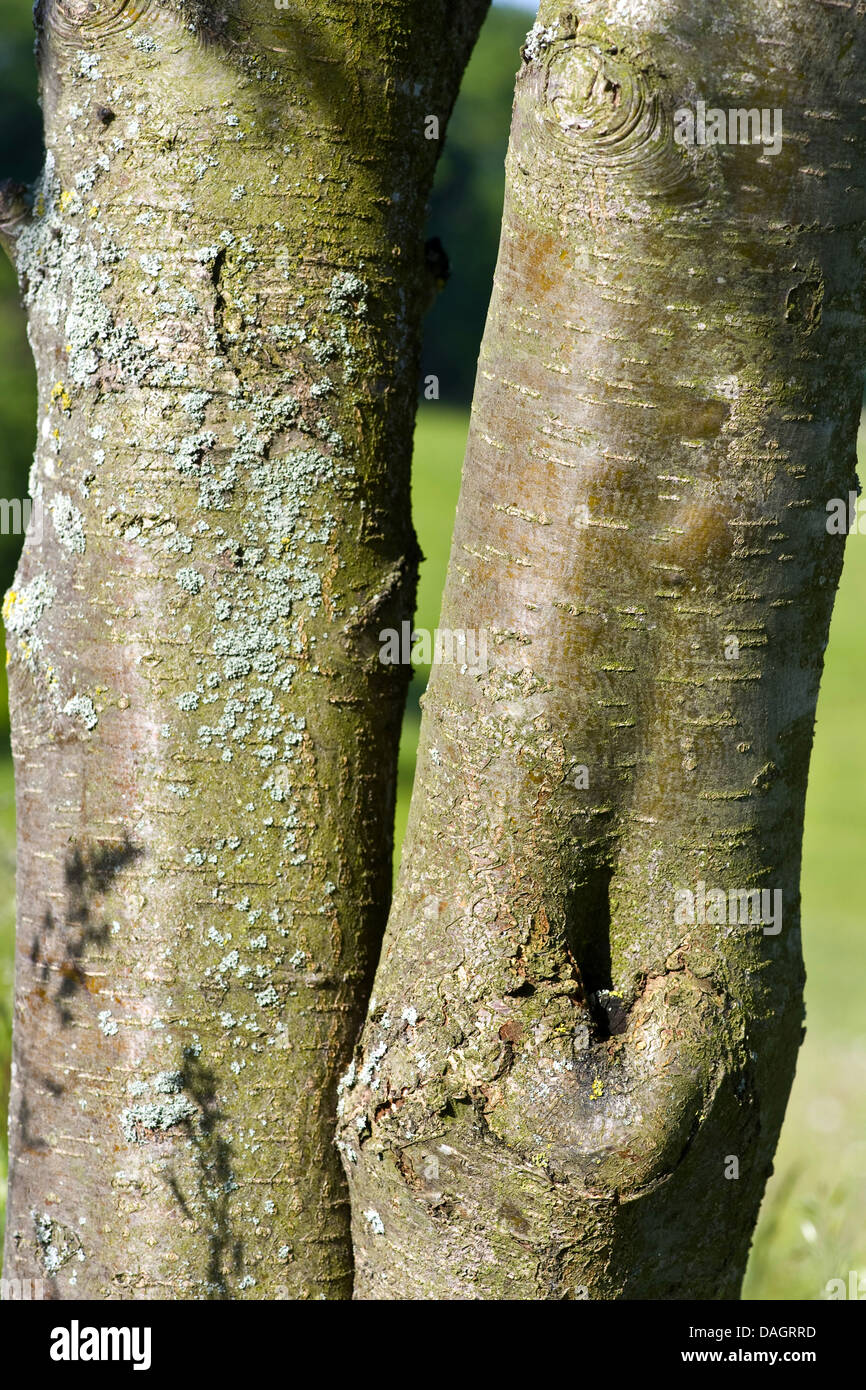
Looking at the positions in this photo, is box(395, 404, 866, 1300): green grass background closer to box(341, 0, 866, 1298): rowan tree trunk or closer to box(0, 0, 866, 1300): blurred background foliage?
box(0, 0, 866, 1300): blurred background foliage

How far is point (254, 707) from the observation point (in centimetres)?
137

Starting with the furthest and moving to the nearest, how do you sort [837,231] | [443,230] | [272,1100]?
1. [443,230]
2. [272,1100]
3. [837,231]

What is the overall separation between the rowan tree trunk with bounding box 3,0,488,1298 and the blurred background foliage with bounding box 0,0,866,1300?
1.09 feet

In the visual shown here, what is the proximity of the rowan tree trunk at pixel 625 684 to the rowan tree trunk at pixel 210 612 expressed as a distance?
13 centimetres

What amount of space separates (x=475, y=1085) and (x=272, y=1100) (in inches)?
11.5

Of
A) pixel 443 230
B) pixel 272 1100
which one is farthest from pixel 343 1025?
pixel 443 230

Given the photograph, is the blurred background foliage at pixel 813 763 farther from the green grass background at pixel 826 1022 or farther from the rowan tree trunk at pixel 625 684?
the rowan tree trunk at pixel 625 684

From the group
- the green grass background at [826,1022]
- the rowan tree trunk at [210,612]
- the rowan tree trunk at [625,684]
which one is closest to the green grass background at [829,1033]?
the green grass background at [826,1022]

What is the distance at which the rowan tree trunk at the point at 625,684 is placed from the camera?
1.11m

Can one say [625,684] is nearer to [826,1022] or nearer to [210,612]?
[210,612]

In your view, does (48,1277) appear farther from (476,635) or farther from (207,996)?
(476,635)

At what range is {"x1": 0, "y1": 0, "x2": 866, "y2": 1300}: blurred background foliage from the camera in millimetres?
3049

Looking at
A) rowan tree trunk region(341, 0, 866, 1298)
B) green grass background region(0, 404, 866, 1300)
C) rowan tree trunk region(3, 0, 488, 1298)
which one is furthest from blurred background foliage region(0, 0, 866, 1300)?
rowan tree trunk region(341, 0, 866, 1298)

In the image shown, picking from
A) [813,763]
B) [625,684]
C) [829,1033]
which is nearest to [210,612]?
[625,684]
